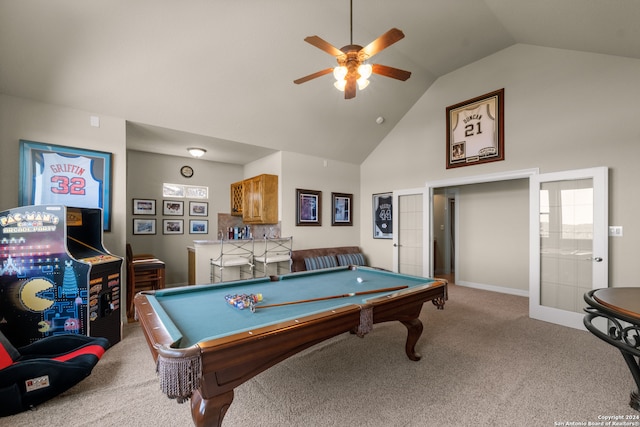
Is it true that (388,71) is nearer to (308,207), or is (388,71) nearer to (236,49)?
(236,49)

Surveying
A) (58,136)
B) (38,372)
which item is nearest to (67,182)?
(58,136)

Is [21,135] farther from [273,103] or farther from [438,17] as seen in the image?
[438,17]

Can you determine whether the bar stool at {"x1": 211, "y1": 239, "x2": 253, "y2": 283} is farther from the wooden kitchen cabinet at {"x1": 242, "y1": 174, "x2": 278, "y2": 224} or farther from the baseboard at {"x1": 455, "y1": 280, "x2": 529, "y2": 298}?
the baseboard at {"x1": 455, "y1": 280, "x2": 529, "y2": 298}

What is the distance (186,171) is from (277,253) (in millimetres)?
2713

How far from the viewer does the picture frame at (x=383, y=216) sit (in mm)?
6047

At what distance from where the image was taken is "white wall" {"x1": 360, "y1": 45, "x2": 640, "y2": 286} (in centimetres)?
331

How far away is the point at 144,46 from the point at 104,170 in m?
1.59

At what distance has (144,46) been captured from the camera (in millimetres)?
3006

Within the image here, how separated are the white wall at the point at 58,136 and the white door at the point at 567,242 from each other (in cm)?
568

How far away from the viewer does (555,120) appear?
389 cm

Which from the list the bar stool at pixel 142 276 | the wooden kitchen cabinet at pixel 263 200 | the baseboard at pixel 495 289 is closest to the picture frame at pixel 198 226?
the wooden kitchen cabinet at pixel 263 200

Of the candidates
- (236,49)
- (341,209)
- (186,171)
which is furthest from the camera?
(341,209)

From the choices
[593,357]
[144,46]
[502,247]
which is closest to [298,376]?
[593,357]

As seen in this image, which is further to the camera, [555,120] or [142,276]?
[142,276]
